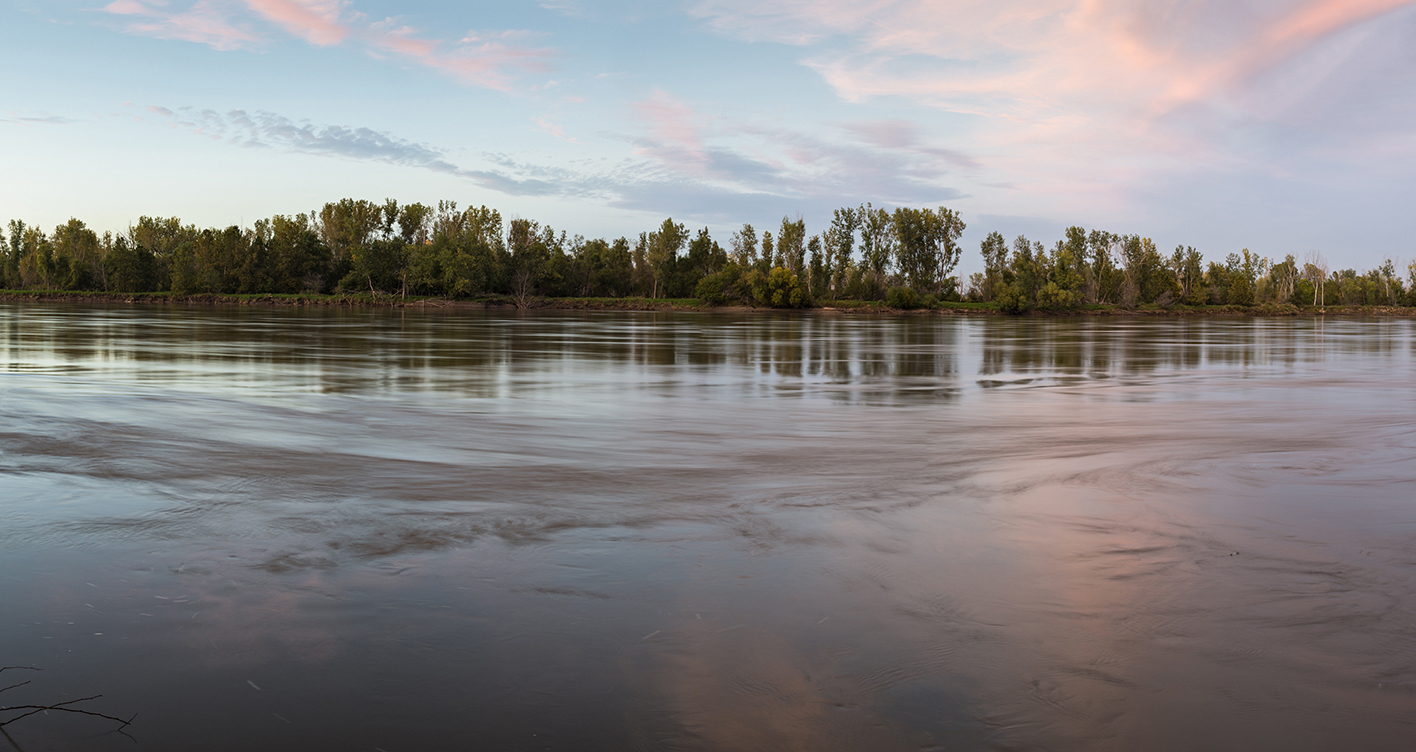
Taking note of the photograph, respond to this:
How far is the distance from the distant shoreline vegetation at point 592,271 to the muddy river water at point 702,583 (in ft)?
348

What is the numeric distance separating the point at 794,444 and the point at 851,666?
6.74 meters

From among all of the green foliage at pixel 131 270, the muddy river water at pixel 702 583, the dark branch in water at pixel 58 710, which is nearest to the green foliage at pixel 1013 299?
the muddy river water at pixel 702 583

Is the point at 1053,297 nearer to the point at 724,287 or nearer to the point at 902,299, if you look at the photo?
the point at 902,299

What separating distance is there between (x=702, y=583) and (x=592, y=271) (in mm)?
125900

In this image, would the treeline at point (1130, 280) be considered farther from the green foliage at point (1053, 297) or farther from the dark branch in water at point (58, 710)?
the dark branch in water at point (58, 710)

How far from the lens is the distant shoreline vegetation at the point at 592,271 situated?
118 metres

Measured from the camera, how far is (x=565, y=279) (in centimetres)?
12588

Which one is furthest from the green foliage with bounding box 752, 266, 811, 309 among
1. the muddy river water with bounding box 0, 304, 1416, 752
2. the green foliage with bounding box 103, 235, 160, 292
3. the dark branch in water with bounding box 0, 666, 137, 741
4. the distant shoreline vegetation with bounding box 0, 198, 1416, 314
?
the dark branch in water with bounding box 0, 666, 137, 741

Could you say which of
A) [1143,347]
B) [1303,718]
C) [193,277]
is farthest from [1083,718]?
[193,277]

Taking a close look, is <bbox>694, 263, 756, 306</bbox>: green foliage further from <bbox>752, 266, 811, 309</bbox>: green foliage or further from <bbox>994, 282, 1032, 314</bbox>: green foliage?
<bbox>994, 282, 1032, 314</bbox>: green foliage

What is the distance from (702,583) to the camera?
5.57 metres

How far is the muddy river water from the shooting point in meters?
3.92

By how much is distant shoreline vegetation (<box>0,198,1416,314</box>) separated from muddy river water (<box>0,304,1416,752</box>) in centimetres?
10610

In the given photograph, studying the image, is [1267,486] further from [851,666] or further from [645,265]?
[645,265]
